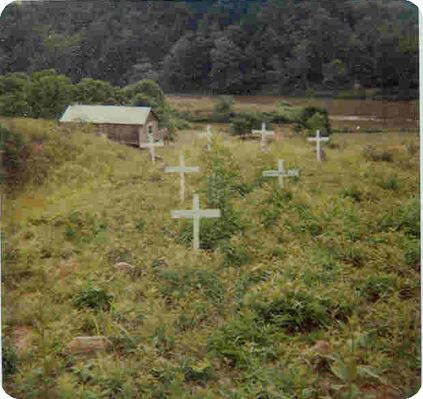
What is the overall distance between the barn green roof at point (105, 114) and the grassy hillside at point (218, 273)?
7 cm

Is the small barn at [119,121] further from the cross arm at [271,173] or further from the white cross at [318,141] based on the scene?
the white cross at [318,141]

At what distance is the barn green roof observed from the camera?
2.76m

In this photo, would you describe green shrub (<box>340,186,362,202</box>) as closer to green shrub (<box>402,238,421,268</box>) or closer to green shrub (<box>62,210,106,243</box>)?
green shrub (<box>402,238,421,268</box>)

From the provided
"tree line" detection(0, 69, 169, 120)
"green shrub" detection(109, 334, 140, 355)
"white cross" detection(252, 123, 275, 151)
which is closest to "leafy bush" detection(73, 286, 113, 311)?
"green shrub" detection(109, 334, 140, 355)

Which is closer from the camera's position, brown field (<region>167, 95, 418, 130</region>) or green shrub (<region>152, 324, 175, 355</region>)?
green shrub (<region>152, 324, 175, 355</region>)

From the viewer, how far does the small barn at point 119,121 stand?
2768 millimetres

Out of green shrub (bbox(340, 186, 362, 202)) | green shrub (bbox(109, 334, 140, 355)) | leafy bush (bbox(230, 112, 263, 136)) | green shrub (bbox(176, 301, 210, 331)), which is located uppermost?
leafy bush (bbox(230, 112, 263, 136))

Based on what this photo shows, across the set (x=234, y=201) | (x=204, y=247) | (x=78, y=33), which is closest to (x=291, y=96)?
(x=234, y=201)

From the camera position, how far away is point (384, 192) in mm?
2764

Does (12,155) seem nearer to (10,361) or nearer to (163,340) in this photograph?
(10,361)

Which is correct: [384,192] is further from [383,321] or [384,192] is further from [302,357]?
[302,357]

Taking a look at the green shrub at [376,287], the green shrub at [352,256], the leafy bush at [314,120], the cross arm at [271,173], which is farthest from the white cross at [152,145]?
the green shrub at [376,287]

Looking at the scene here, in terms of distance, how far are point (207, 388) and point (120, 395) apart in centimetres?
28

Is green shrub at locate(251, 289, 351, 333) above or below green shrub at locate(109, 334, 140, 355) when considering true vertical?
above
